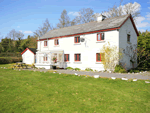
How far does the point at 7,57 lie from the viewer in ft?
96.6

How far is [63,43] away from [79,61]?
4.89 m

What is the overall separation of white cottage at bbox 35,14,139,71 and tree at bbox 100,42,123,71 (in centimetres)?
78

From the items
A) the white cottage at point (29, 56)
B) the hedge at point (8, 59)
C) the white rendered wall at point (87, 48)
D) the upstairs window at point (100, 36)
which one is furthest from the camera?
the hedge at point (8, 59)

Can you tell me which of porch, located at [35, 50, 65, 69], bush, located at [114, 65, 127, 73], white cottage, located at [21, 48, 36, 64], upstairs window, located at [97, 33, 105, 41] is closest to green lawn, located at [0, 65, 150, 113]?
bush, located at [114, 65, 127, 73]

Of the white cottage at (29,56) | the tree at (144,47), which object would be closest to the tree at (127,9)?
the tree at (144,47)

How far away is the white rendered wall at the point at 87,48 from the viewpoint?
15.7m

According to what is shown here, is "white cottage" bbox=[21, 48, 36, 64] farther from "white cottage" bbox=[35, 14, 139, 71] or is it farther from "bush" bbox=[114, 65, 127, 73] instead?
"bush" bbox=[114, 65, 127, 73]

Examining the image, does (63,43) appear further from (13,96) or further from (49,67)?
(13,96)

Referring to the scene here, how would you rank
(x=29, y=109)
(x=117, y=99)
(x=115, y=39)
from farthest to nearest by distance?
(x=115, y=39)
(x=117, y=99)
(x=29, y=109)

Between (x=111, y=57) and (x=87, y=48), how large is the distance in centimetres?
416

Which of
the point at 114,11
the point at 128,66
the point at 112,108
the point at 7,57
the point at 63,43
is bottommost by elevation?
the point at 112,108

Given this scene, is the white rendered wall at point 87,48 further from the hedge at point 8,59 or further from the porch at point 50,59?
the hedge at point 8,59

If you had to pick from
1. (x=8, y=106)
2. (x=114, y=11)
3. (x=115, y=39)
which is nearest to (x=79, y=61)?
(x=115, y=39)

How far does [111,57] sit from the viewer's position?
15047 mm
